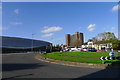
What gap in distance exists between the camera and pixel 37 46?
131 metres

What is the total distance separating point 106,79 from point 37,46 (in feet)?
412

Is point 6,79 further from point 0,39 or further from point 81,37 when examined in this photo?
point 81,37

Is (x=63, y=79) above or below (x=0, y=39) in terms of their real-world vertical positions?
below

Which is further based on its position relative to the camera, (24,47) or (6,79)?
(24,47)

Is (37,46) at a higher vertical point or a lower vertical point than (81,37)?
lower

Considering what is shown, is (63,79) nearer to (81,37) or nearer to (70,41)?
(81,37)

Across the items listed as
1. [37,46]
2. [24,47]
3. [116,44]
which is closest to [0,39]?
[24,47]

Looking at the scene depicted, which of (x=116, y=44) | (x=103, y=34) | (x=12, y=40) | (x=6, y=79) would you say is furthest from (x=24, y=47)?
(x=6, y=79)

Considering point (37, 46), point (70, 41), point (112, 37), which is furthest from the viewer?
point (70, 41)

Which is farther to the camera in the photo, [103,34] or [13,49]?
[13,49]

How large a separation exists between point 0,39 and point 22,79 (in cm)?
10434

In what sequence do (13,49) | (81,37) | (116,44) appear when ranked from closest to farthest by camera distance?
(116,44)
(13,49)
(81,37)

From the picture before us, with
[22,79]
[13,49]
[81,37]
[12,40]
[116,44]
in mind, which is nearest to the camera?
[22,79]

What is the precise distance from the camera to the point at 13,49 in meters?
101
